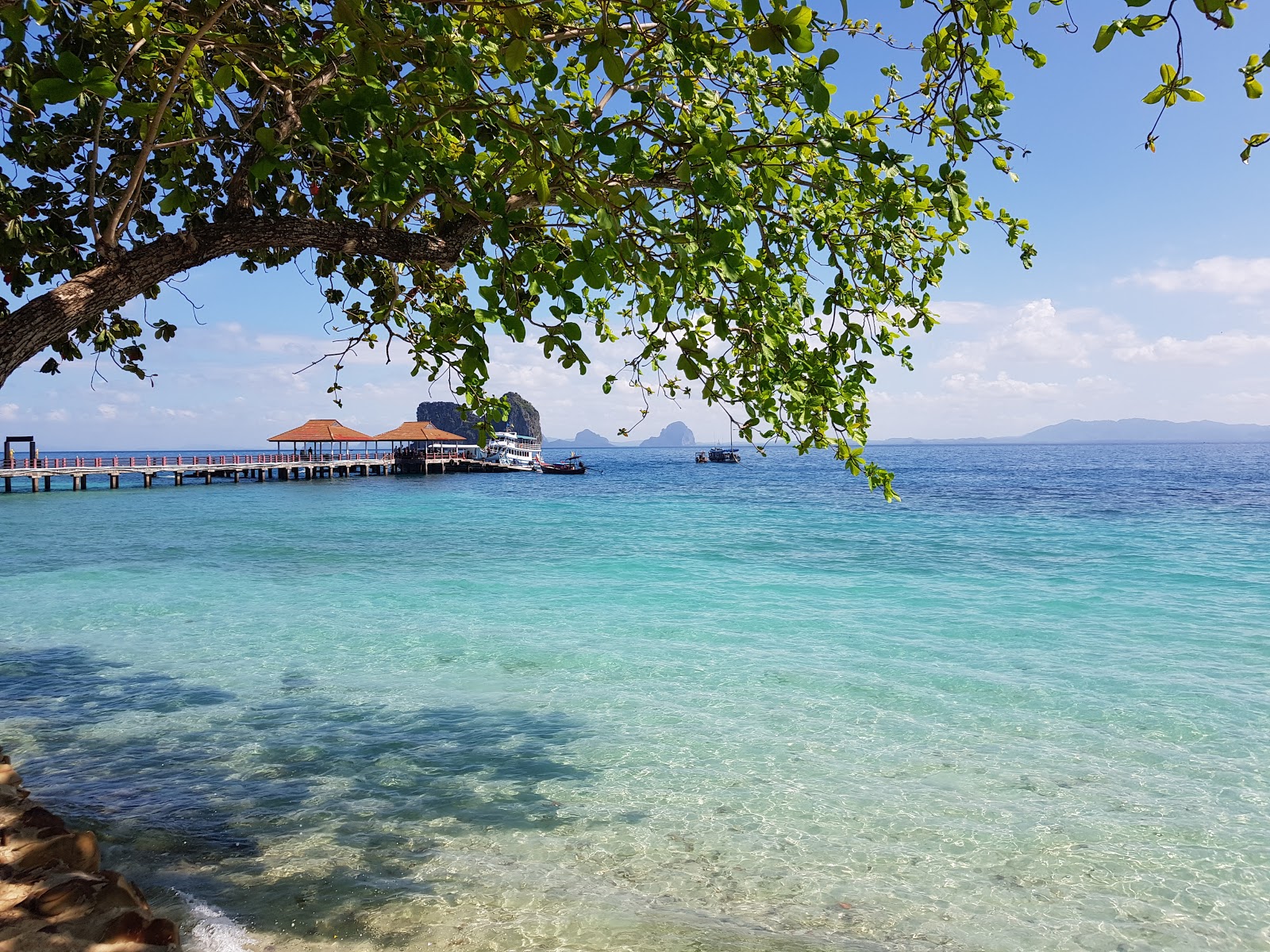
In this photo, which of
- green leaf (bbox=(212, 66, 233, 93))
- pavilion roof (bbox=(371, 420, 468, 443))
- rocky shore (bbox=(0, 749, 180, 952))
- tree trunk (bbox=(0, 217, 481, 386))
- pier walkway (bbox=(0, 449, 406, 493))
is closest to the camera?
rocky shore (bbox=(0, 749, 180, 952))

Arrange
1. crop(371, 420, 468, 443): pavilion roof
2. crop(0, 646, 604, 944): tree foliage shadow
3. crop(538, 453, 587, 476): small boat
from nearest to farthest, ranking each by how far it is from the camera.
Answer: crop(0, 646, 604, 944): tree foliage shadow < crop(371, 420, 468, 443): pavilion roof < crop(538, 453, 587, 476): small boat

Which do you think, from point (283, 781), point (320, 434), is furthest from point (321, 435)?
point (283, 781)

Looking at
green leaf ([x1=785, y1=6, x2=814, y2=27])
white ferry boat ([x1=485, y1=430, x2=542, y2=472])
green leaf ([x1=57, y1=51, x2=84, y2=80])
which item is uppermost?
green leaf ([x1=57, y1=51, x2=84, y2=80])

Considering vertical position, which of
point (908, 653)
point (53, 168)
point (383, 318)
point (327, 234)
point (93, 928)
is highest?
point (53, 168)

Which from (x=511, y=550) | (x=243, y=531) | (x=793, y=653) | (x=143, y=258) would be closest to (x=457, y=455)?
(x=243, y=531)

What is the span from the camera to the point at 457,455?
3184 inches

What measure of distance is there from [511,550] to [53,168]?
18.6 meters

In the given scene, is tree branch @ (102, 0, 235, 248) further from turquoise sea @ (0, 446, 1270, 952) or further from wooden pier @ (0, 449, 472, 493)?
wooden pier @ (0, 449, 472, 493)

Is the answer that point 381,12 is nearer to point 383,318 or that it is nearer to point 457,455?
point 383,318

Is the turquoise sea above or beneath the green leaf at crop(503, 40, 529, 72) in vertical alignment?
beneath

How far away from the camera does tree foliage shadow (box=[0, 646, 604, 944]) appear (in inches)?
190

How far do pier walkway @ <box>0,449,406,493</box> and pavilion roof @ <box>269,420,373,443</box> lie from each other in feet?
7.53

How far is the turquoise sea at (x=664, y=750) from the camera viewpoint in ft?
15.4

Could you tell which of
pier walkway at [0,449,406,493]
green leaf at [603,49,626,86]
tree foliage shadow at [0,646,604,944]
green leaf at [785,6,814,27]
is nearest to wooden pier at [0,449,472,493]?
pier walkway at [0,449,406,493]
